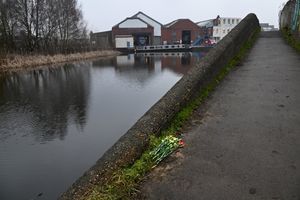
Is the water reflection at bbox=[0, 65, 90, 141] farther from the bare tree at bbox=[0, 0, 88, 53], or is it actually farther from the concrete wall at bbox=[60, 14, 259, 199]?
the bare tree at bbox=[0, 0, 88, 53]

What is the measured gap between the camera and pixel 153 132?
352 cm

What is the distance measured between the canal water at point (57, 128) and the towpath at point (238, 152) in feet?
8.90

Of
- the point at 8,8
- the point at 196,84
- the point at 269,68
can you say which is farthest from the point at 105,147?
the point at 8,8

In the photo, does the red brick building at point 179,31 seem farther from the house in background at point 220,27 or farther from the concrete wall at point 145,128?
the concrete wall at point 145,128

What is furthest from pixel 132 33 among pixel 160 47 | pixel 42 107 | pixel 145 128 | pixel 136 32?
pixel 145 128

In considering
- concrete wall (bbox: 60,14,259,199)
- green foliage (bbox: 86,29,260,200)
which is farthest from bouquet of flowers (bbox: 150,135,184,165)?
concrete wall (bbox: 60,14,259,199)

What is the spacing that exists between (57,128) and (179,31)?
55.7 meters

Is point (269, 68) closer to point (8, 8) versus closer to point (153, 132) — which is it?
point (153, 132)

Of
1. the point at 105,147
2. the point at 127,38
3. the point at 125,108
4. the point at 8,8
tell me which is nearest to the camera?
the point at 105,147

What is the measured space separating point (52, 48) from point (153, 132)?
34592 mm

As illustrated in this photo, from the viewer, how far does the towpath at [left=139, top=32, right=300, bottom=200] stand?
8.32 feet

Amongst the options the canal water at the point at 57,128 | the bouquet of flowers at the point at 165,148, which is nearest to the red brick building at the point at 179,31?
the canal water at the point at 57,128

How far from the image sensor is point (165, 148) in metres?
3.22

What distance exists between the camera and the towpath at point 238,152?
2537 millimetres
